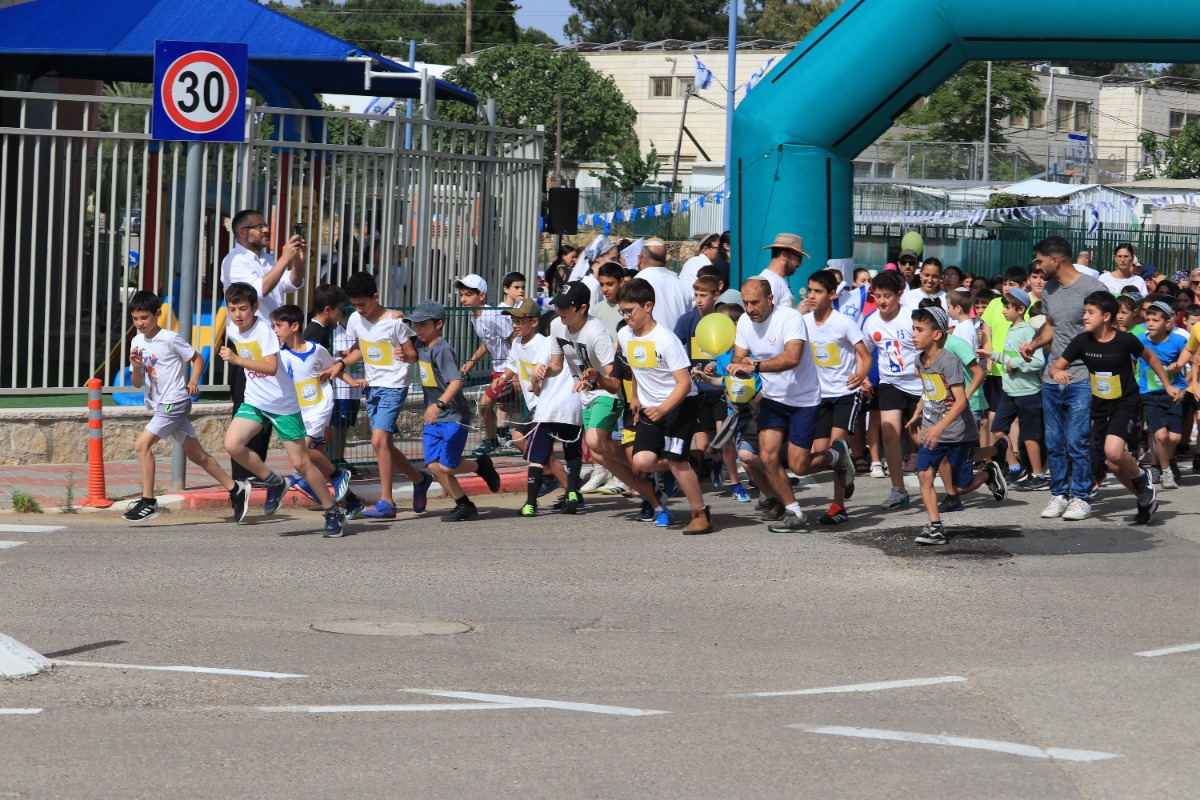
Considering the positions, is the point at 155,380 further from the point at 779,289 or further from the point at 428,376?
the point at 779,289

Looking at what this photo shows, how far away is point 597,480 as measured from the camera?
42.6 ft

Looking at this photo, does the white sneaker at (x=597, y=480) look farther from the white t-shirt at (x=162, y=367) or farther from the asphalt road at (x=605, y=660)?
the white t-shirt at (x=162, y=367)

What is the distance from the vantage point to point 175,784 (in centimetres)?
515

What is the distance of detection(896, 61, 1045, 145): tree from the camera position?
5994cm

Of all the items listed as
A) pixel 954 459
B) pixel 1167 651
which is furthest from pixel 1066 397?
pixel 1167 651

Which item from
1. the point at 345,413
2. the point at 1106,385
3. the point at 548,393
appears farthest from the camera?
the point at 345,413

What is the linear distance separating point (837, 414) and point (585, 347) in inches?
74.9

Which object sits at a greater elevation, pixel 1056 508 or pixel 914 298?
pixel 914 298

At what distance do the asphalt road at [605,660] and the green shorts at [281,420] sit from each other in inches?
27.0

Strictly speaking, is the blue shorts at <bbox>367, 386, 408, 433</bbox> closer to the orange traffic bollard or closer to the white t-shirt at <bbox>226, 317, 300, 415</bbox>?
the white t-shirt at <bbox>226, 317, 300, 415</bbox>

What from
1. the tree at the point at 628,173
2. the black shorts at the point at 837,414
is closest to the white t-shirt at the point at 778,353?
the black shorts at the point at 837,414

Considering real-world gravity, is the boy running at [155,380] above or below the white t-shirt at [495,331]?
below

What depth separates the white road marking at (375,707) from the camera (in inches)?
241

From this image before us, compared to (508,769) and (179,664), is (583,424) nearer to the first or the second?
(179,664)
